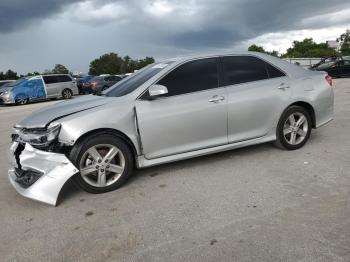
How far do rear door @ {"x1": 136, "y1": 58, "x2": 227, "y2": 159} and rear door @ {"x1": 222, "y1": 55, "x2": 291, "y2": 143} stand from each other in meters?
0.16

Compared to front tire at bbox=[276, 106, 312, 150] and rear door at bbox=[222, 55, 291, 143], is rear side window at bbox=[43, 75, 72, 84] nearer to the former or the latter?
rear door at bbox=[222, 55, 291, 143]

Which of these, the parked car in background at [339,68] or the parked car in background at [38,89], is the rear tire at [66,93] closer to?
the parked car in background at [38,89]

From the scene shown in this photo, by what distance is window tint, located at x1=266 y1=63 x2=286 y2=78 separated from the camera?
5.27 m

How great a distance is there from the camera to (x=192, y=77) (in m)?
4.77

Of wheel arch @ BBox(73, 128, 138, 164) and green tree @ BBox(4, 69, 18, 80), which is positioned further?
green tree @ BBox(4, 69, 18, 80)

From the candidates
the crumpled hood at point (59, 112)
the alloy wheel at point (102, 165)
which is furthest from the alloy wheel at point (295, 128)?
the crumpled hood at point (59, 112)

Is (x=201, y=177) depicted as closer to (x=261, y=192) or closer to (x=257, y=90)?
(x=261, y=192)

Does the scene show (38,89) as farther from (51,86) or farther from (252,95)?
(252,95)

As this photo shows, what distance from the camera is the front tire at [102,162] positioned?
4078mm

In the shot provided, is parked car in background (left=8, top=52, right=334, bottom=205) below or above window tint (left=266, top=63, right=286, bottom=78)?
below

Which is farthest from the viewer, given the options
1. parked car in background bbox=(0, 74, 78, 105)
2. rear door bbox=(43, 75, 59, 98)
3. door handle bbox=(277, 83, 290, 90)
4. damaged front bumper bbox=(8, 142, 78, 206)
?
rear door bbox=(43, 75, 59, 98)

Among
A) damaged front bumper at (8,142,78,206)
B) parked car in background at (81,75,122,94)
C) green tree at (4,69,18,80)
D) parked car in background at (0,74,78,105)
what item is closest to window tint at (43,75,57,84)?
parked car in background at (0,74,78,105)

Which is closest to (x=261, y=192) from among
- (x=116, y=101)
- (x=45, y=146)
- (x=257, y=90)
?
(x=257, y=90)

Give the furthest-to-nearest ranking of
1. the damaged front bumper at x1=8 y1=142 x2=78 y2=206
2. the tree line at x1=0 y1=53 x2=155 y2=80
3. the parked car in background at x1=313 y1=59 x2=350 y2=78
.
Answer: the tree line at x1=0 y1=53 x2=155 y2=80, the parked car in background at x1=313 y1=59 x2=350 y2=78, the damaged front bumper at x1=8 y1=142 x2=78 y2=206
